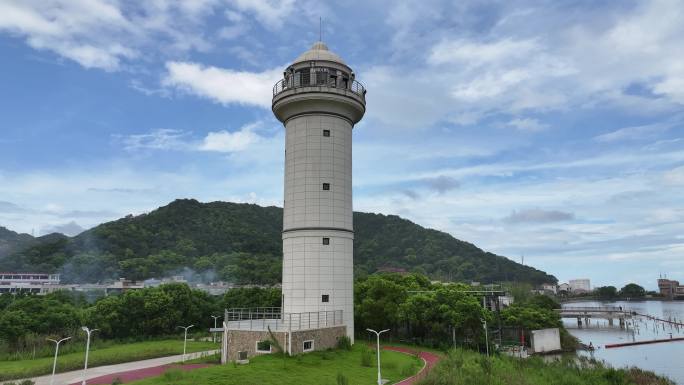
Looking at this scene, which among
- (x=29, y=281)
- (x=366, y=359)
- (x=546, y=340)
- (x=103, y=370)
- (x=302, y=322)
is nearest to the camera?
(x=366, y=359)

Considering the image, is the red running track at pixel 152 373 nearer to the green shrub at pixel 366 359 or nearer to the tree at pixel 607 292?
the green shrub at pixel 366 359

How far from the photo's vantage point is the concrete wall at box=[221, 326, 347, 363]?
76.9 ft

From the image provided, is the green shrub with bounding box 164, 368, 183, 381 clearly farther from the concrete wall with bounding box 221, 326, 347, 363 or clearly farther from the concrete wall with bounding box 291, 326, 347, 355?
the concrete wall with bounding box 291, 326, 347, 355

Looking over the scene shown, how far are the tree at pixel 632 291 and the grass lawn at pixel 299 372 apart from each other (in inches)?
7818

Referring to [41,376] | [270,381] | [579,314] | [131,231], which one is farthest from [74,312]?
[579,314]

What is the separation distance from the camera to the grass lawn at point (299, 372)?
17.9 metres

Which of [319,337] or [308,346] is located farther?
[319,337]

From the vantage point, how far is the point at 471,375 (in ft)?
71.2

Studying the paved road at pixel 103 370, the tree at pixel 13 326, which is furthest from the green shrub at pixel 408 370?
the tree at pixel 13 326

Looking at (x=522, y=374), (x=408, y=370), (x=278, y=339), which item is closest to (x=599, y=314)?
(x=522, y=374)

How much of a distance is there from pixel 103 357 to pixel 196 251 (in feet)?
249

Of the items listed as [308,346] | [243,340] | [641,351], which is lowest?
[641,351]

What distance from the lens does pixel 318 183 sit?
28.3 metres

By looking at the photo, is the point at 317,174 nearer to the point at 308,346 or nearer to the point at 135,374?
the point at 308,346
